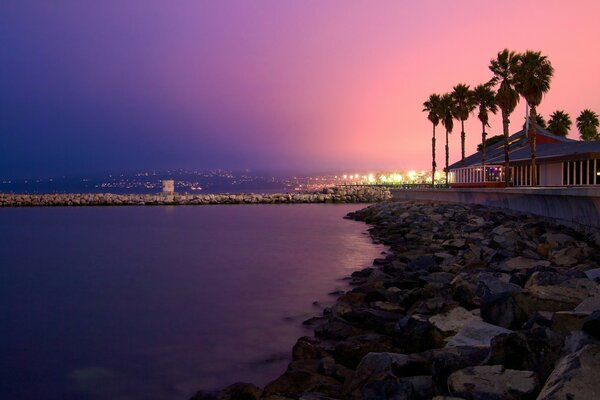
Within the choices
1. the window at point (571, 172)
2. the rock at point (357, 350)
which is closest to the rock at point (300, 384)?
the rock at point (357, 350)

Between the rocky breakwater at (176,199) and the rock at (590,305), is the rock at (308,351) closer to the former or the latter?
the rock at (590,305)

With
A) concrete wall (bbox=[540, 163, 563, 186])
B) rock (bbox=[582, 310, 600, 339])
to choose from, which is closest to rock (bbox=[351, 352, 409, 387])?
rock (bbox=[582, 310, 600, 339])

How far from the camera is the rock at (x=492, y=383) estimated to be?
4258 millimetres

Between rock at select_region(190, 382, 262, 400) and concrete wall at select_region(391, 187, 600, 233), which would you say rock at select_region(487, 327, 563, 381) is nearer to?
rock at select_region(190, 382, 262, 400)

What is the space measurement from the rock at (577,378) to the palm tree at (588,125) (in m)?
63.9

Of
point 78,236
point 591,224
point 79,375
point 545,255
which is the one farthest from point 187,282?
point 78,236

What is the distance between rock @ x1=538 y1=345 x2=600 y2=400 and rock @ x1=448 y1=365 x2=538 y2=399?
0.79ft

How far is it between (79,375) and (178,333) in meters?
2.45

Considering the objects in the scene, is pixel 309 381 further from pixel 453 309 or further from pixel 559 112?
pixel 559 112

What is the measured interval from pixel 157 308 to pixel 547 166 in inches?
1315

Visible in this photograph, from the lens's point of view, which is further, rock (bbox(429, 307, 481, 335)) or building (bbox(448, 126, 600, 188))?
building (bbox(448, 126, 600, 188))

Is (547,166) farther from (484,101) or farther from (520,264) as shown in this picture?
(520,264)

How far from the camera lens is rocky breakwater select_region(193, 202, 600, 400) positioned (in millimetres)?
4398

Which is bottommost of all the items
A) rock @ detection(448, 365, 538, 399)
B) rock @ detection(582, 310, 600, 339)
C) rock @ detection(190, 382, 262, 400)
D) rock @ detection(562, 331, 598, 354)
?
rock @ detection(190, 382, 262, 400)
